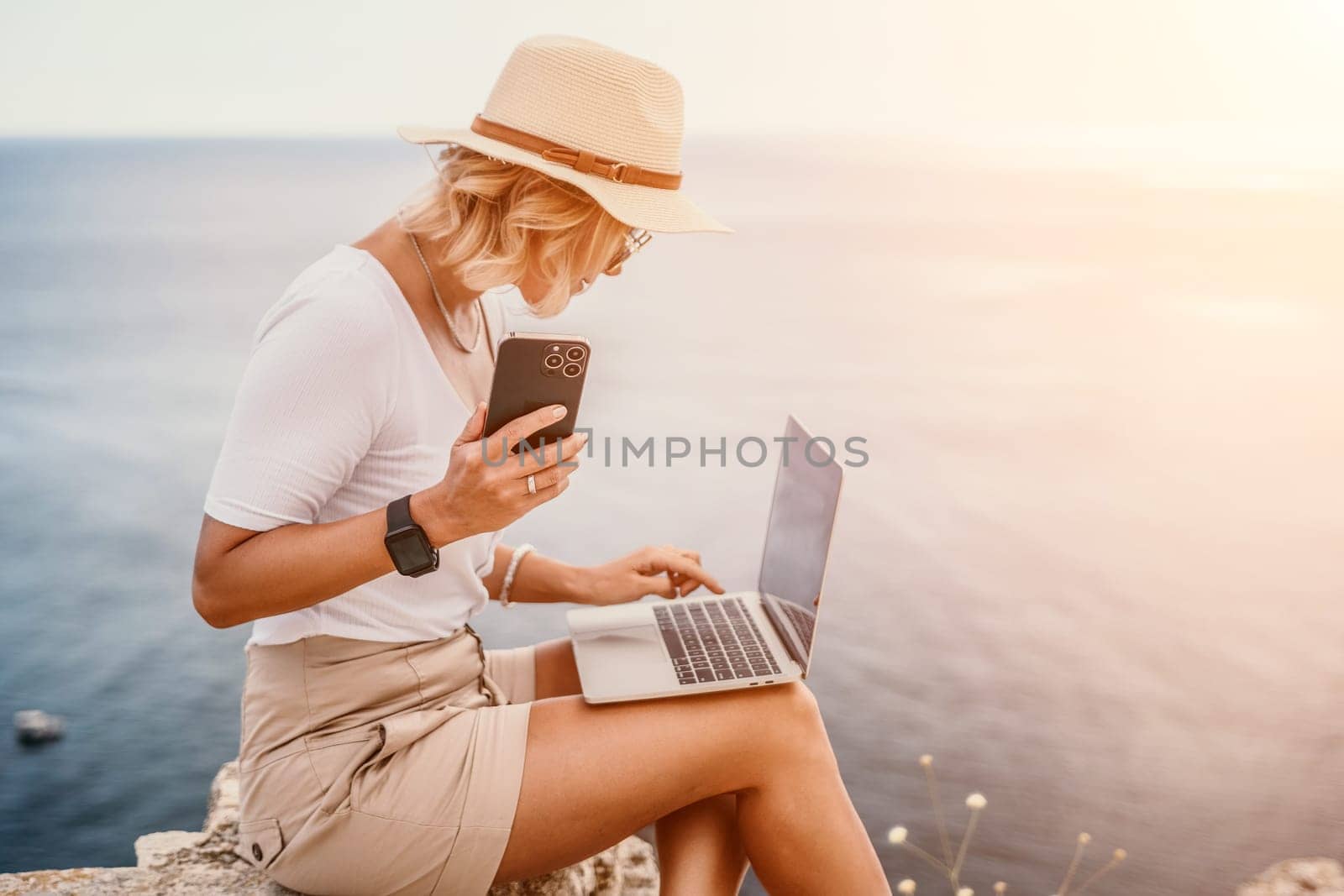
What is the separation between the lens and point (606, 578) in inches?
45.8

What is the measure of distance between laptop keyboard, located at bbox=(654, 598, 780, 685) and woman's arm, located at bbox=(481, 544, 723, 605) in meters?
0.03

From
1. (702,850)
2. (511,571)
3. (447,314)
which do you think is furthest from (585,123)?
(702,850)

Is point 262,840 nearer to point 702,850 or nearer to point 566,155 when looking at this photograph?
point 702,850

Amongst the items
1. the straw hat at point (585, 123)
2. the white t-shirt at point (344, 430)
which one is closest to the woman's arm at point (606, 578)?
the white t-shirt at point (344, 430)

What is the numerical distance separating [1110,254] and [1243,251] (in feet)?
1.35

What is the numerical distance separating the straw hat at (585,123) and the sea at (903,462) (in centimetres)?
21

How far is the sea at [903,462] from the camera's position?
2.00 m

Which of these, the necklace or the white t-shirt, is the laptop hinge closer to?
the white t-shirt

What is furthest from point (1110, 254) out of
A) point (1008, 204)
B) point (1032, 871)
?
point (1032, 871)

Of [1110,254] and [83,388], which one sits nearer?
[83,388]

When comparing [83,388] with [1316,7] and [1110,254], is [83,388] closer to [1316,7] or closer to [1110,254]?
[1110,254]

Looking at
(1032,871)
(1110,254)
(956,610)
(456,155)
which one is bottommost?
(1032,871)

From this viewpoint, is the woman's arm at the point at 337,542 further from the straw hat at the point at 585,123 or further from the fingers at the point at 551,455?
the straw hat at the point at 585,123

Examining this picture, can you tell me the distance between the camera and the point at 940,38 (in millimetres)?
2875
